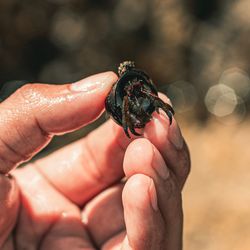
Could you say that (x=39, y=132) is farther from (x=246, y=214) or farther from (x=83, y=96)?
(x=246, y=214)

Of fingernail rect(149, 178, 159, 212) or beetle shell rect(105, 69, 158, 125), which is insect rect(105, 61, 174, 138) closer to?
beetle shell rect(105, 69, 158, 125)

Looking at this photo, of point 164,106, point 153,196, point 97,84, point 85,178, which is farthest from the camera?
point 85,178

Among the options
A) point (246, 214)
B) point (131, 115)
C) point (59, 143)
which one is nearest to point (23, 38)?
point (59, 143)

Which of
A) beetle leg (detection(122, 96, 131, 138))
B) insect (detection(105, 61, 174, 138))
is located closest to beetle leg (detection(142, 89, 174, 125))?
insect (detection(105, 61, 174, 138))

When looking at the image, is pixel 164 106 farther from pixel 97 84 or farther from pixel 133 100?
pixel 97 84

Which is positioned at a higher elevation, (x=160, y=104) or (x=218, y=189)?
(x=160, y=104)

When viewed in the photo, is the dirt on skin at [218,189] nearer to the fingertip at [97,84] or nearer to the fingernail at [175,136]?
the fingernail at [175,136]

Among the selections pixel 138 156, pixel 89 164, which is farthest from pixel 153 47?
pixel 138 156

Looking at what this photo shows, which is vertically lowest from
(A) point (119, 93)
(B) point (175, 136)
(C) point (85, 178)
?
(C) point (85, 178)
